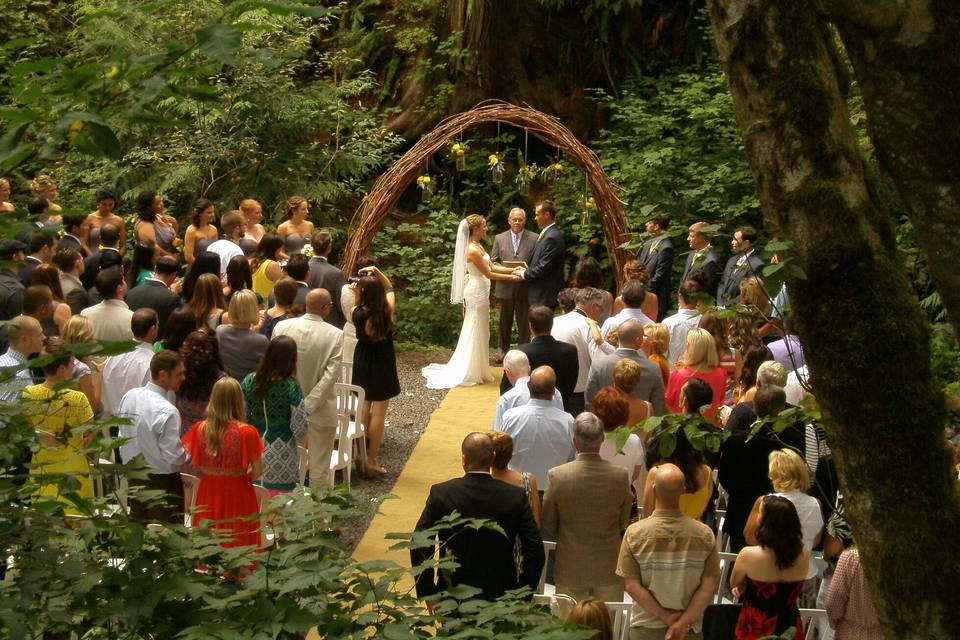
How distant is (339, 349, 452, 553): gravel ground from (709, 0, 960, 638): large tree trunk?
17.1 ft

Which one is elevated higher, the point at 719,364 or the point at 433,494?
the point at 719,364

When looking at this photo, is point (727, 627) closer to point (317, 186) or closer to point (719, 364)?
point (719, 364)

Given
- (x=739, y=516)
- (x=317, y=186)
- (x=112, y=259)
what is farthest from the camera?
(x=317, y=186)

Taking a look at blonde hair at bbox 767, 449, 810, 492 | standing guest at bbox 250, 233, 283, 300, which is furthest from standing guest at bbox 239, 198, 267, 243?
blonde hair at bbox 767, 449, 810, 492

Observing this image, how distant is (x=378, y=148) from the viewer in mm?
16312

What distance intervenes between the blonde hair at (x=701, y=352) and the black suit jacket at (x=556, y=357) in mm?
1059

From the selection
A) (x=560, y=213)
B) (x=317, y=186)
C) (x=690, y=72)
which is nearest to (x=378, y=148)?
(x=317, y=186)

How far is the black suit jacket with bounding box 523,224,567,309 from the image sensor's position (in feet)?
39.4

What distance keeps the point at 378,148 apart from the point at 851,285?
46.4 ft

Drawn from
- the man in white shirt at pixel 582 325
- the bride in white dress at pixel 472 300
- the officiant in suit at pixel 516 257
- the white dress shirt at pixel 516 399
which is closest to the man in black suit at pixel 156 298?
the white dress shirt at pixel 516 399

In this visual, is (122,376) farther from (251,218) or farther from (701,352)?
(251,218)

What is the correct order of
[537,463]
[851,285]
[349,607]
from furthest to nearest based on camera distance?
[537,463] → [349,607] → [851,285]

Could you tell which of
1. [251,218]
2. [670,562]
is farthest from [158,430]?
[251,218]

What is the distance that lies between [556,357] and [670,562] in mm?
3319
